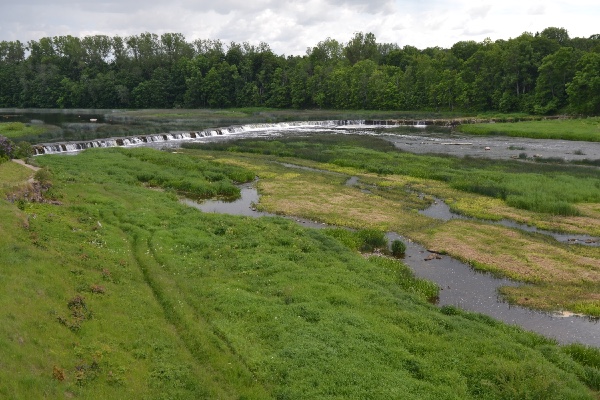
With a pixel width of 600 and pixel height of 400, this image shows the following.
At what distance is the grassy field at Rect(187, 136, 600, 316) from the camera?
1014 inches

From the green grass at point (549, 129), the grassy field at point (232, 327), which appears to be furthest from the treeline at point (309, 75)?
the grassy field at point (232, 327)

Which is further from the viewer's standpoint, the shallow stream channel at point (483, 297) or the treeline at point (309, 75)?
the treeline at point (309, 75)

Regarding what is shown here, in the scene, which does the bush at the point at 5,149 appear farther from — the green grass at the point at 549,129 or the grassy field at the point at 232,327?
the green grass at the point at 549,129

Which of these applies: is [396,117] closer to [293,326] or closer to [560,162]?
[560,162]

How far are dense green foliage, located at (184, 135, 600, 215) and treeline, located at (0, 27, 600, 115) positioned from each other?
61248 mm

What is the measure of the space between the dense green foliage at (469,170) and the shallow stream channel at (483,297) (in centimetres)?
917

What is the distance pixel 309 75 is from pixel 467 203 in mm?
129715

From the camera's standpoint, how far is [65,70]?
17388cm

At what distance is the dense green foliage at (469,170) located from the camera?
4012cm

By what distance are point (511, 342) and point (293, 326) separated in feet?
27.4

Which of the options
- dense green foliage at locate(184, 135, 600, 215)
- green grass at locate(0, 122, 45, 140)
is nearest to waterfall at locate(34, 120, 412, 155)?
dense green foliage at locate(184, 135, 600, 215)

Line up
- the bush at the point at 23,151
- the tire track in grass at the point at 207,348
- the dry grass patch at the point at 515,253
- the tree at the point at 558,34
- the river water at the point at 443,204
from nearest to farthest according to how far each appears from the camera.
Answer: the tire track in grass at the point at 207,348 → the river water at the point at 443,204 → the dry grass patch at the point at 515,253 → the bush at the point at 23,151 → the tree at the point at 558,34

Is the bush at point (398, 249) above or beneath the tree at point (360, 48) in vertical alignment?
beneath

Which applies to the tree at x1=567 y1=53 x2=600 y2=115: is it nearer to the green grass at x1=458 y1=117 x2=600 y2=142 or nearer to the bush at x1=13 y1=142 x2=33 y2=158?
the green grass at x1=458 y1=117 x2=600 y2=142
